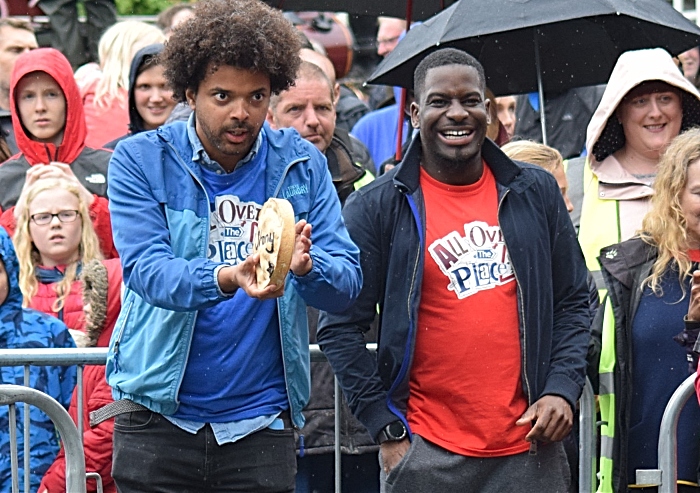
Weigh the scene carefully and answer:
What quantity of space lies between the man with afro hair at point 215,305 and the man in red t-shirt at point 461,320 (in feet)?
1.08

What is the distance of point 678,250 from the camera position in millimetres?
5293

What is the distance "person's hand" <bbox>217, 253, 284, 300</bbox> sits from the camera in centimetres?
371

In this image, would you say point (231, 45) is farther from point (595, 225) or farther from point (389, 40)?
point (389, 40)

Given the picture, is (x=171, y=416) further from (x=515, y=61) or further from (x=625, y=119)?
(x=515, y=61)

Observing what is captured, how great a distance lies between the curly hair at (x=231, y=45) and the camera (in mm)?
4227

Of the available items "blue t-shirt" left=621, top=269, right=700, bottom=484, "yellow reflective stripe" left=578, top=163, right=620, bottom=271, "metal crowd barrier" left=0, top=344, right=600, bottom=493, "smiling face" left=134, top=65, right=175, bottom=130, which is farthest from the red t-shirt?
"smiling face" left=134, top=65, right=175, bottom=130

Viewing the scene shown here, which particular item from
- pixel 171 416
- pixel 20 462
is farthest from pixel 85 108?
pixel 171 416

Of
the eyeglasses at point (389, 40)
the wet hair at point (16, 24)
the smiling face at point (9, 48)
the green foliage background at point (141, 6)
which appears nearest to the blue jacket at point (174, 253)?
the smiling face at point (9, 48)

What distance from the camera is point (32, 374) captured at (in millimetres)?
5348

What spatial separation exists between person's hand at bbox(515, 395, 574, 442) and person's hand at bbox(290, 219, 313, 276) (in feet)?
3.45

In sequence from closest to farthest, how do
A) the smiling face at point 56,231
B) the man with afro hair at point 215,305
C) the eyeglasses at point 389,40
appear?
1. the man with afro hair at point 215,305
2. the smiling face at point 56,231
3. the eyeglasses at point 389,40

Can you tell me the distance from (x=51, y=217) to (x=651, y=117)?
295 cm

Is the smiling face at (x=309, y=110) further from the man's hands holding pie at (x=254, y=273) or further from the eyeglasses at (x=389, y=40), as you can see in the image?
the eyeglasses at (x=389, y=40)

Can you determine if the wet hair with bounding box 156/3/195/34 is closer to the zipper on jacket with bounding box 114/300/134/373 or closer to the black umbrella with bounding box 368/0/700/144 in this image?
the black umbrella with bounding box 368/0/700/144
